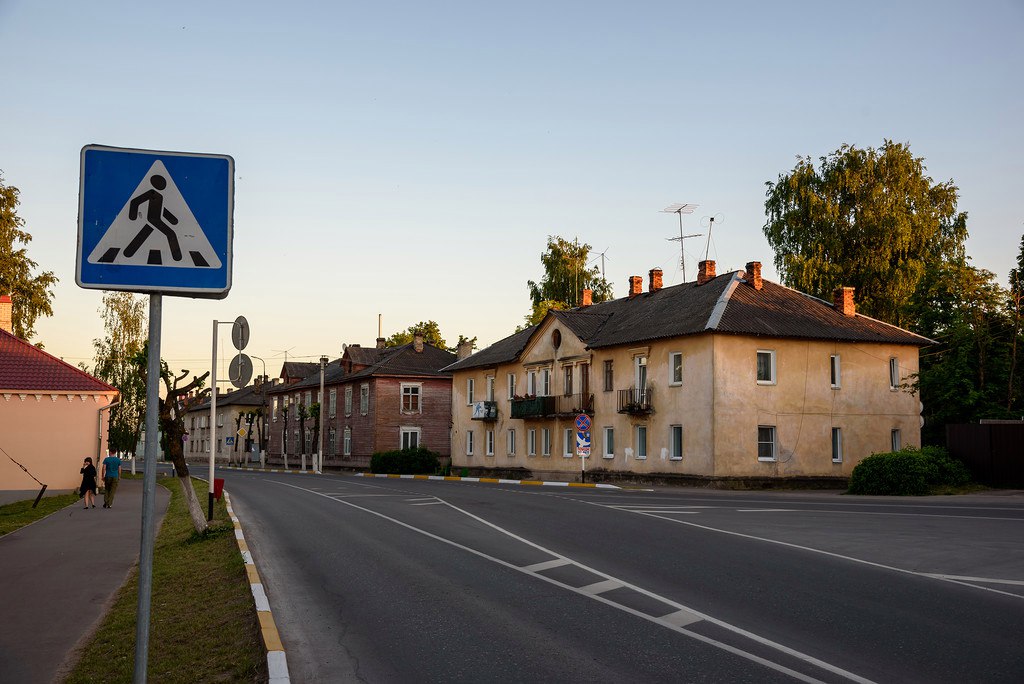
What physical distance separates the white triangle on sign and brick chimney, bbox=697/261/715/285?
43.3m

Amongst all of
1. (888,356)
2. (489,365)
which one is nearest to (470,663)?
(888,356)

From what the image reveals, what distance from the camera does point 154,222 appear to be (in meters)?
4.53

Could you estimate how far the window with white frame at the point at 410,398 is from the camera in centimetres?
6875

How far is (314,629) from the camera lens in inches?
372

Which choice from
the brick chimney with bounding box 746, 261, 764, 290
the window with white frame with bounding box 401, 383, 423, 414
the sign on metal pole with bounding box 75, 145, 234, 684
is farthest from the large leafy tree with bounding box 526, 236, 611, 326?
the sign on metal pole with bounding box 75, 145, 234, 684

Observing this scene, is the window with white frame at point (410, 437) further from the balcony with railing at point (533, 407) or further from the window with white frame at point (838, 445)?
the window with white frame at point (838, 445)

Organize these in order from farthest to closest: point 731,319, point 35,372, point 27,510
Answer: point 731,319 < point 35,372 < point 27,510

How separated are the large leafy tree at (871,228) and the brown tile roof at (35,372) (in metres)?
36.7

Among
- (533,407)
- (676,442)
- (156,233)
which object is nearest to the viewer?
(156,233)

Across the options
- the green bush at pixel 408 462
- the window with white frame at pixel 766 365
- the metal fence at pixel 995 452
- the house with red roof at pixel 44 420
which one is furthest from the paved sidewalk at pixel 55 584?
the green bush at pixel 408 462

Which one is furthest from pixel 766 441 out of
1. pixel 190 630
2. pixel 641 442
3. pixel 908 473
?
pixel 190 630

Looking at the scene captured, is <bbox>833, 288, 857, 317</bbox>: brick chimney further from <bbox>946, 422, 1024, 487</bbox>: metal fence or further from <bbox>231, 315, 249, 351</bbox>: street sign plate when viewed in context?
<bbox>231, 315, 249, 351</bbox>: street sign plate

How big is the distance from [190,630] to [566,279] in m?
62.3

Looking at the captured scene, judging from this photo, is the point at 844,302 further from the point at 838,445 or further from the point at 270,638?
the point at 270,638
